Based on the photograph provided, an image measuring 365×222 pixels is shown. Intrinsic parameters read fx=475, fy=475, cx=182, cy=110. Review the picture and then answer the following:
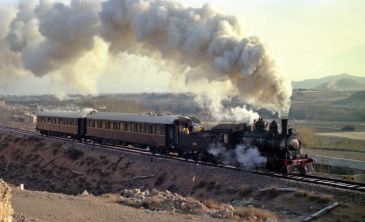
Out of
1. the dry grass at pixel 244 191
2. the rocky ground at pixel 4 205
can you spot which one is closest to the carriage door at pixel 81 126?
the dry grass at pixel 244 191

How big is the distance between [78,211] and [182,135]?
12198mm

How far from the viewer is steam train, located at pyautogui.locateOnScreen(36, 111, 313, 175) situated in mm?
20266

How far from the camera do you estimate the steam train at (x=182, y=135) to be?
20.3 meters

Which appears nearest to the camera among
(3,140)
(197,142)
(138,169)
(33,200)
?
(33,200)

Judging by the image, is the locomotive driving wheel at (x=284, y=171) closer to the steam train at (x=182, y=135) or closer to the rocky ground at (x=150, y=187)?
the steam train at (x=182, y=135)

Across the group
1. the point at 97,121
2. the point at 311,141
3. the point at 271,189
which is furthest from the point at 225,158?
the point at 311,141

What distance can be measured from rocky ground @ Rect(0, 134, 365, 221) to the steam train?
1.24m

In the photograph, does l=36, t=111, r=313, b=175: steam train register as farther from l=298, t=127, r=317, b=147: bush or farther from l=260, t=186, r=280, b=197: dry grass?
l=298, t=127, r=317, b=147: bush

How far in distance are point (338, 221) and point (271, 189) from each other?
12.8 ft

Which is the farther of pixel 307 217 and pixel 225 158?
pixel 225 158

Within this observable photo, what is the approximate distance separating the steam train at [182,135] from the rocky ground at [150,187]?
4.08ft

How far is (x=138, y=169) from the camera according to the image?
2617cm

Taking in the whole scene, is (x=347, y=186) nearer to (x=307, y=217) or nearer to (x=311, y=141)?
(x=307, y=217)

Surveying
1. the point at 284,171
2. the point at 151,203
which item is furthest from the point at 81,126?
the point at 151,203
